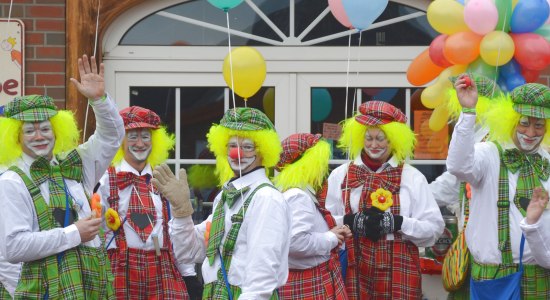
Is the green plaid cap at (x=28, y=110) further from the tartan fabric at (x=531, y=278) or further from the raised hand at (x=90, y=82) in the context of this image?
the tartan fabric at (x=531, y=278)

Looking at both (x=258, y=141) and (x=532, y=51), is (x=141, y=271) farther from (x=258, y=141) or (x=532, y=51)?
(x=532, y=51)

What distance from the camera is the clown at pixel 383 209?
594 cm

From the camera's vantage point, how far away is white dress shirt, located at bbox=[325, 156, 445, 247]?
5.93 meters

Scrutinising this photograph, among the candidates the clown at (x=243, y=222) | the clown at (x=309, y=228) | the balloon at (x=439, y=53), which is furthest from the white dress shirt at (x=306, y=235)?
the balloon at (x=439, y=53)

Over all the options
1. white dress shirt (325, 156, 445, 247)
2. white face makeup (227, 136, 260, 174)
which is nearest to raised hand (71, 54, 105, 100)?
white face makeup (227, 136, 260, 174)

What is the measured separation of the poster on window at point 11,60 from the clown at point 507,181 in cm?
338

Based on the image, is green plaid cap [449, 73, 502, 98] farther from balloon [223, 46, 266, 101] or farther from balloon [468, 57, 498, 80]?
balloon [223, 46, 266, 101]

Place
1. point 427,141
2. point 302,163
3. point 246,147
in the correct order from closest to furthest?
point 246,147 < point 302,163 < point 427,141

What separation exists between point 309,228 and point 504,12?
1.85 metres

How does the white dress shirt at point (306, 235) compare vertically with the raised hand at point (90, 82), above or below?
below

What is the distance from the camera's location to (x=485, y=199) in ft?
17.7

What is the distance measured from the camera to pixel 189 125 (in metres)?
7.71

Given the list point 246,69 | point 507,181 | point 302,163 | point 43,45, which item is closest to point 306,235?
point 302,163

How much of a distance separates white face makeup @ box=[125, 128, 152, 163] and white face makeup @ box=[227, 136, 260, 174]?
1468 mm
